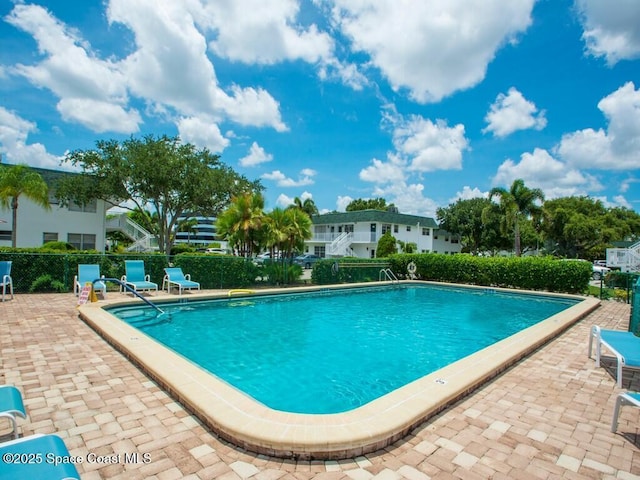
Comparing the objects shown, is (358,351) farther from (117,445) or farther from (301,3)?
(301,3)

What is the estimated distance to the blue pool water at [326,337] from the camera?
5797 millimetres

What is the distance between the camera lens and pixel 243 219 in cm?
1730

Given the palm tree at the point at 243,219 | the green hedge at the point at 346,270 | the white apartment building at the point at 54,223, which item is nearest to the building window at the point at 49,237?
the white apartment building at the point at 54,223

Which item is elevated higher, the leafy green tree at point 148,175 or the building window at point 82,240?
the leafy green tree at point 148,175

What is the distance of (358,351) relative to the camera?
7.58 metres

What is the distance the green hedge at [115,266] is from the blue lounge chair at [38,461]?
12566 millimetres

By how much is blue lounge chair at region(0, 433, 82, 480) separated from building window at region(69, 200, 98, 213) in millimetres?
24474

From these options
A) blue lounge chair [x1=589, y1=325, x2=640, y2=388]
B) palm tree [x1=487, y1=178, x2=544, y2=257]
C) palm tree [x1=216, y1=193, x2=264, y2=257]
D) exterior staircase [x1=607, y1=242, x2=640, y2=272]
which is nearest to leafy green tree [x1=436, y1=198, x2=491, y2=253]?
palm tree [x1=487, y1=178, x2=544, y2=257]

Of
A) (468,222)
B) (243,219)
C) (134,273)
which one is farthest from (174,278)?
(468,222)

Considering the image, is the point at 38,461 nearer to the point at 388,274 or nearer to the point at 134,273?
the point at 134,273

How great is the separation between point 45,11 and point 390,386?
12.6 meters

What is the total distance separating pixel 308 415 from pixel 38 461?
7.21 feet

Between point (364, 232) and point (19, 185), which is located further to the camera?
point (364, 232)

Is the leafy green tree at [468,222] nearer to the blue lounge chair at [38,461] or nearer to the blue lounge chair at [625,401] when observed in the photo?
the blue lounge chair at [625,401]
